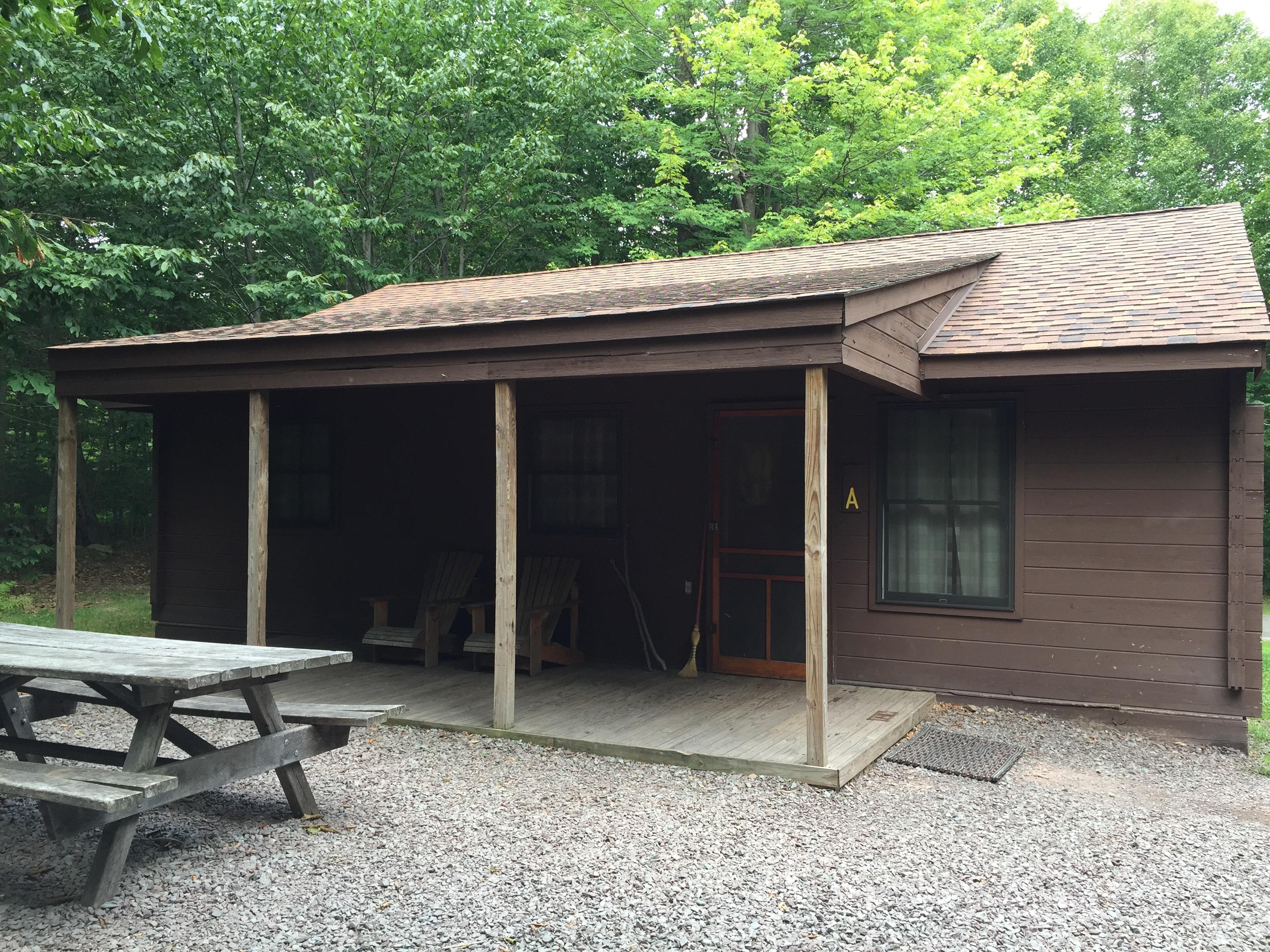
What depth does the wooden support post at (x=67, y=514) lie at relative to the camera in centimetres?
638

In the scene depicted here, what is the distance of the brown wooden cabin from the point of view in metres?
5.42

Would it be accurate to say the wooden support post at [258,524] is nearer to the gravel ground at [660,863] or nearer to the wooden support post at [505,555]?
the gravel ground at [660,863]

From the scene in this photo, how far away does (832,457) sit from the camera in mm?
6781

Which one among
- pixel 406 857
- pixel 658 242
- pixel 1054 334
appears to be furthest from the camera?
pixel 658 242

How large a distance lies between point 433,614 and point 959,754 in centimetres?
398

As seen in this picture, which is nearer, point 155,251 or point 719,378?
point 719,378

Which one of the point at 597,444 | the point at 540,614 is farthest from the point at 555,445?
the point at 540,614

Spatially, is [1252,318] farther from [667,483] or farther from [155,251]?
[155,251]

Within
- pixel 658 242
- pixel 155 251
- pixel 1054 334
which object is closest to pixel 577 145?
pixel 658 242

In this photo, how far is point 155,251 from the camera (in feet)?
34.2

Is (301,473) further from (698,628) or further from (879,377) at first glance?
(879,377)

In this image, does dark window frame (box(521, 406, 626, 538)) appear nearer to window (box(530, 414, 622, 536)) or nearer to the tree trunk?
window (box(530, 414, 622, 536))

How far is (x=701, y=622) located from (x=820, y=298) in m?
3.36

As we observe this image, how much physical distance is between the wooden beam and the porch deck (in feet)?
5.78
